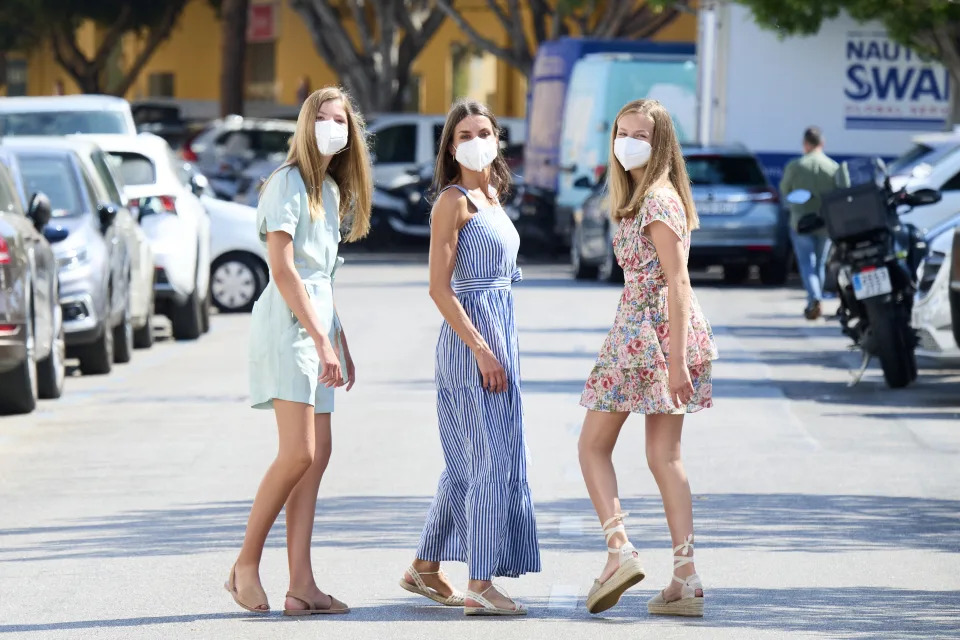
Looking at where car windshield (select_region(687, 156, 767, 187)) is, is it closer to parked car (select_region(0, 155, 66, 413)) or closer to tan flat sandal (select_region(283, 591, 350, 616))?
parked car (select_region(0, 155, 66, 413))

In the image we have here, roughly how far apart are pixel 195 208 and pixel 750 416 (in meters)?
7.22

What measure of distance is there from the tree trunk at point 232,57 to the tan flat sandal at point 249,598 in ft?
132

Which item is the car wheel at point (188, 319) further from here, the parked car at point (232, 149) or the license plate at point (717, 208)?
the parked car at point (232, 149)

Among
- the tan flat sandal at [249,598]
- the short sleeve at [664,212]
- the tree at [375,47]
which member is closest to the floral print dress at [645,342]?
the short sleeve at [664,212]

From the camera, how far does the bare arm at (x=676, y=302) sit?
274 inches

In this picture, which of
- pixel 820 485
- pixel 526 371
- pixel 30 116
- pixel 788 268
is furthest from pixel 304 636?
pixel 788 268

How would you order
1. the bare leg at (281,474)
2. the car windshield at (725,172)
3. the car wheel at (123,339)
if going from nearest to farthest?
the bare leg at (281,474) < the car wheel at (123,339) < the car windshield at (725,172)

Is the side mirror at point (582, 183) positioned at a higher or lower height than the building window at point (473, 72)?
lower

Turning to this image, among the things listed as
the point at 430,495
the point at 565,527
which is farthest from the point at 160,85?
the point at 565,527

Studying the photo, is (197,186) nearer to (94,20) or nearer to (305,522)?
(305,522)

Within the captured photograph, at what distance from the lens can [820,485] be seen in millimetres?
10109

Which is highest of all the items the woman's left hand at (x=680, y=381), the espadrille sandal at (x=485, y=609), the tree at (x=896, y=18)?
the tree at (x=896, y=18)

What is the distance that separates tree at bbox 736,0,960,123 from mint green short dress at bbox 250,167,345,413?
1793cm

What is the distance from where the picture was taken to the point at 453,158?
7055 mm
